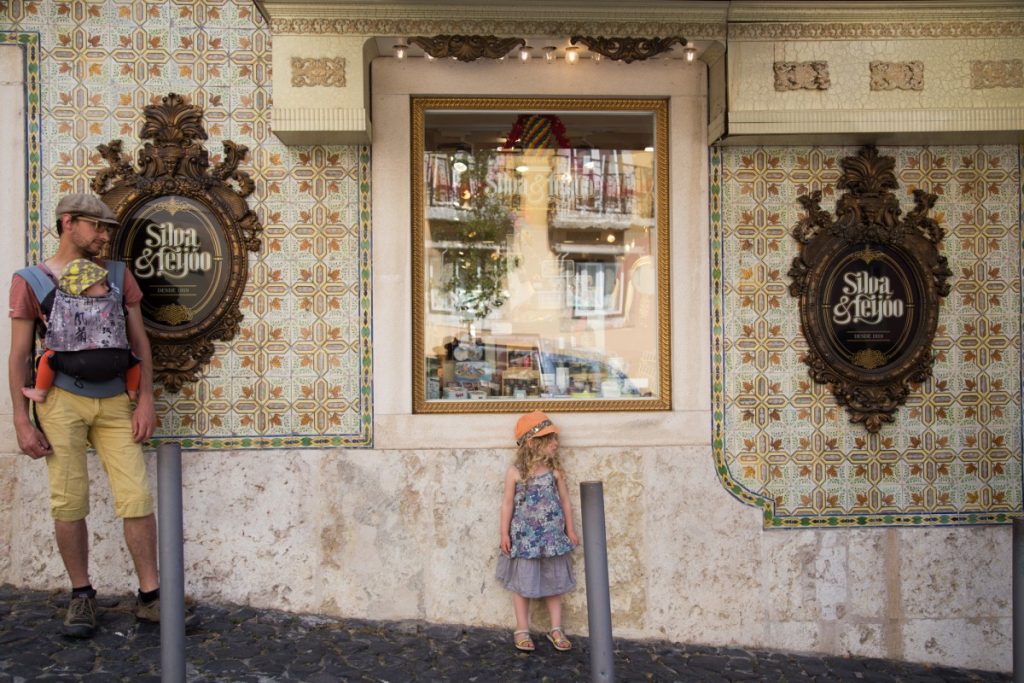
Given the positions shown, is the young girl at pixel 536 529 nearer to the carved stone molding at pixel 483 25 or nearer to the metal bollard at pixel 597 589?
the metal bollard at pixel 597 589

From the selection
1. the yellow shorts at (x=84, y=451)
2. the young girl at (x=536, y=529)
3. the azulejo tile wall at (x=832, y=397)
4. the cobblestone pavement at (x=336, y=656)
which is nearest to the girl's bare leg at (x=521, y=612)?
the young girl at (x=536, y=529)

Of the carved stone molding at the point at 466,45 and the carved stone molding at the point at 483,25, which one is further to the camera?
the carved stone molding at the point at 466,45

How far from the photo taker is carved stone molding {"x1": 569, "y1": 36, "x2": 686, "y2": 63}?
191 inches

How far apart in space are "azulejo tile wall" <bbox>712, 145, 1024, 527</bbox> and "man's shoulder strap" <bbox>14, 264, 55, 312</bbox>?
3565 mm

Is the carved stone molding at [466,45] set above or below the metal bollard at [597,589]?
above

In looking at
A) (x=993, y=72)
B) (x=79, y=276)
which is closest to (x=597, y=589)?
(x=79, y=276)

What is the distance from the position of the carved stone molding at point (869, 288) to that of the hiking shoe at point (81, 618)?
412cm

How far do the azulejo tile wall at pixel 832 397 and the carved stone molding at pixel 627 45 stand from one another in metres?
0.73

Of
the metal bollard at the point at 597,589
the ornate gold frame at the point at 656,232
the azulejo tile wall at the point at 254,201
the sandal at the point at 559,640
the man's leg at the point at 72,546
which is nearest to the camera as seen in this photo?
the metal bollard at the point at 597,589

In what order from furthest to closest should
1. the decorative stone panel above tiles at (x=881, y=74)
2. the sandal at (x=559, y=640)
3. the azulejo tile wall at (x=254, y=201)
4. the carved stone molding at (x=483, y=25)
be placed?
1. the azulejo tile wall at (x=254, y=201)
2. the decorative stone panel above tiles at (x=881, y=74)
3. the sandal at (x=559, y=640)
4. the carved stone molding at (x=483, y=25)

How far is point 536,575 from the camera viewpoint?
4.93 metres

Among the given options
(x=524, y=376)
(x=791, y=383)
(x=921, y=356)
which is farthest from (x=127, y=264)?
(x=921, y=356)

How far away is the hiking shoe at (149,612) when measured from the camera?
14.8 ft

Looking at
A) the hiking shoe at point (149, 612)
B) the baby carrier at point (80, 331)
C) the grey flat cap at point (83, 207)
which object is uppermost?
the grey flat cap at point (83, 207)
